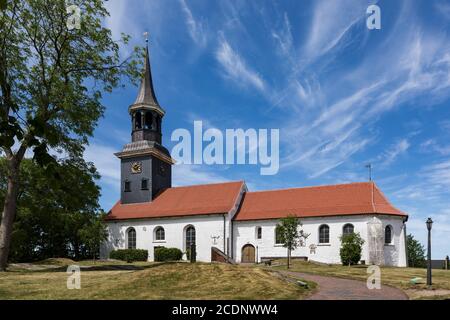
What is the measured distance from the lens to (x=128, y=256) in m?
39.0

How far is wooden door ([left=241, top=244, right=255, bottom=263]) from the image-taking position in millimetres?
36550

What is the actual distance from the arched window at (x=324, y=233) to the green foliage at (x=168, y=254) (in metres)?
13.4

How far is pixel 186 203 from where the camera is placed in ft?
132

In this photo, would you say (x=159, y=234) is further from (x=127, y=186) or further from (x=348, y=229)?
(x=348, y=229)

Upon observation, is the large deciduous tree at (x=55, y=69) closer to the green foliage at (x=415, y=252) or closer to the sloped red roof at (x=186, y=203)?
the sloped red roof at (x=186, y=203)

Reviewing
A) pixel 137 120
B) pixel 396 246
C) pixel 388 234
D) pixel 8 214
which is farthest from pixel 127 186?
pixel 396 246

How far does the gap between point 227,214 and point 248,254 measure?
4.25m

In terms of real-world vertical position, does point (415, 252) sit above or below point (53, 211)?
below

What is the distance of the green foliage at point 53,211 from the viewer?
2417cm

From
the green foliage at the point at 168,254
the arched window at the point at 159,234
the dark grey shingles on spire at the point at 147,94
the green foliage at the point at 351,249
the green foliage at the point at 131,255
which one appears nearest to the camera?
the green foliage at the point at 351,249

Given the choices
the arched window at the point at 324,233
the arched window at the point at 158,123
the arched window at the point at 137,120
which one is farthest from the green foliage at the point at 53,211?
the arched window at the point at 324,233

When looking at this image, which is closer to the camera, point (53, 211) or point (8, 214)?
point (8, 214)

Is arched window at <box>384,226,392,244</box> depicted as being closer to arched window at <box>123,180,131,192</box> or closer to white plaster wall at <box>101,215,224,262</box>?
white plaster wall at <box>101,215,224,262</box>
